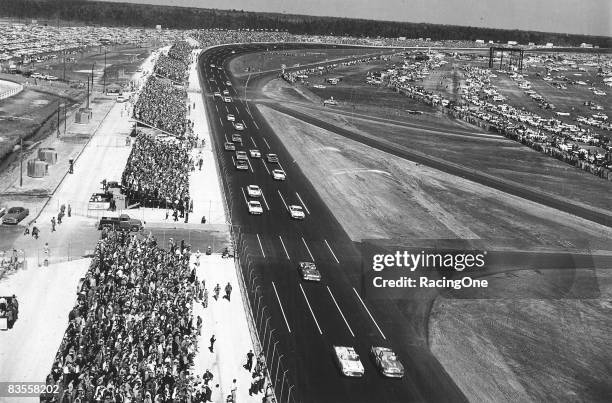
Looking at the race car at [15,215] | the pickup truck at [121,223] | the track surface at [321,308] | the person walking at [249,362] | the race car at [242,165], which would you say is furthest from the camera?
the race car at [242,165]

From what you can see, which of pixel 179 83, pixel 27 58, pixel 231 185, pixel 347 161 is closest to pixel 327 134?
pixel 347 161

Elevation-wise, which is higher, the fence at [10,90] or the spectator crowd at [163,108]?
the spectator crowd at [163,108]

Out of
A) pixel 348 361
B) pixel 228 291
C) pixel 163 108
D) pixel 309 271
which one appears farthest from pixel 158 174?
pixel 163 108

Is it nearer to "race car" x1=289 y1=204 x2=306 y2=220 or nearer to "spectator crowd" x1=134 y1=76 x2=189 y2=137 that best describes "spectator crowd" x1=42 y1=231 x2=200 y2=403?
"race car" x1=289 y1=204 x2=306 y2=220

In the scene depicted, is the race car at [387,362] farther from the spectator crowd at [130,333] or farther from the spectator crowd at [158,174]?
the spectator crowd at [158,174]

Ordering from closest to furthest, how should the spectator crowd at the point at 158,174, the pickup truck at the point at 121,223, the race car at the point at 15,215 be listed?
the pickup truck at the point at 121,223, the race car at the point at 15,215, the spectator crowd at the point at 158,174

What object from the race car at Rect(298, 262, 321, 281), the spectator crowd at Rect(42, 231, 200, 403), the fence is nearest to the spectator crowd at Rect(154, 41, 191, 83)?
the fence

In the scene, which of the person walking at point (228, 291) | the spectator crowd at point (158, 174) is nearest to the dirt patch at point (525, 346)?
the person walking at point (228, 291)
